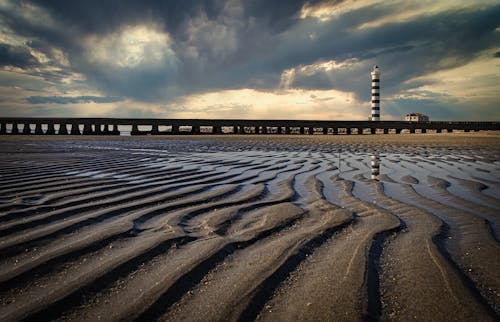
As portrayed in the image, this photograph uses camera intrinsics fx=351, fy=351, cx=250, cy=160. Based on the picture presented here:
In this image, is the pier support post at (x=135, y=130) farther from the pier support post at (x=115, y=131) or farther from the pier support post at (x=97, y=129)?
the pier support post at (x=97, y=129)

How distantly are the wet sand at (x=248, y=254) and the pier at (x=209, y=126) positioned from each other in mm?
24177

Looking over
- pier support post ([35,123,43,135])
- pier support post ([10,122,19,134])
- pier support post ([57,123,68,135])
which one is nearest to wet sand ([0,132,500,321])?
pier support post ([57,123,68,135])

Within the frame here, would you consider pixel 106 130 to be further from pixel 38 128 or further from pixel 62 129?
pixel 38 128

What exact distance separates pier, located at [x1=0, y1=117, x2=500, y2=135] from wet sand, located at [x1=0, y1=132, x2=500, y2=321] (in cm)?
2418

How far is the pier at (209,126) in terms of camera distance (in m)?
27.1

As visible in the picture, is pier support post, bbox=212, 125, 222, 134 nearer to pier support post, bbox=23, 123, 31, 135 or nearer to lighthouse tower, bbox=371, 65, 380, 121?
pier support post, bbox=23, 123, 31, 135

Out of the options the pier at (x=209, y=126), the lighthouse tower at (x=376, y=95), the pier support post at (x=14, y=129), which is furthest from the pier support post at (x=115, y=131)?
the lighthouse tower at (x=376, y=95)

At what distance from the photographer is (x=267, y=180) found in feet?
13.6

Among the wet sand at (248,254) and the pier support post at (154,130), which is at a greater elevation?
the pier support post at (154,130)

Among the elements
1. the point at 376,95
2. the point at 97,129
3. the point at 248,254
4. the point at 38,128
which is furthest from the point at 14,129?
the point at 376,95

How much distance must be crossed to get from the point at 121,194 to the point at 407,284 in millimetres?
2562

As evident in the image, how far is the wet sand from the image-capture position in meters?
1.21

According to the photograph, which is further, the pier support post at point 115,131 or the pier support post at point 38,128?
the pier support post at point 38,128

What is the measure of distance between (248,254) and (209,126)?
26400 millimetres
